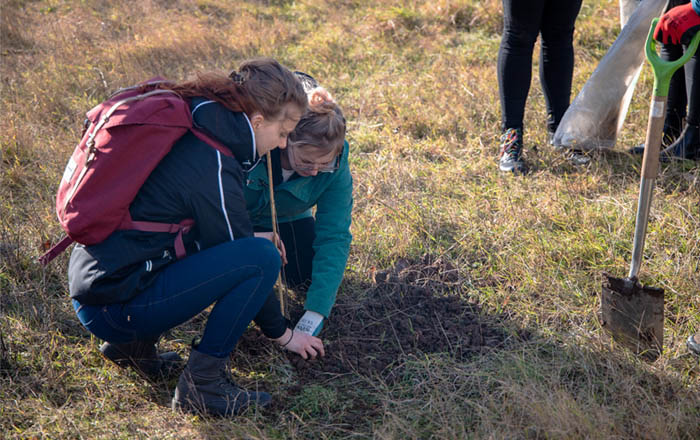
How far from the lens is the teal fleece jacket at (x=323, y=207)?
2.56 metres

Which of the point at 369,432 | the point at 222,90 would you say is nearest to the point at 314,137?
the point at 222,90

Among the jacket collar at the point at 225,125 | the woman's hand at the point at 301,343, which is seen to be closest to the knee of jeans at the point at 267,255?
the jacket collar at the point at 225,125

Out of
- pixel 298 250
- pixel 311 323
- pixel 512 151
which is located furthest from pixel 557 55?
pixel 311 323

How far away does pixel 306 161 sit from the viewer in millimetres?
2438

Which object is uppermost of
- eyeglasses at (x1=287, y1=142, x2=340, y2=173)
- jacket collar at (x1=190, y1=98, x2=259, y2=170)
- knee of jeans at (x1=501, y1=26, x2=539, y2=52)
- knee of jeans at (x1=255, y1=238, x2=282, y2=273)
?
jacket collar at (x1=190, y1=98, x2=259, y2=170)

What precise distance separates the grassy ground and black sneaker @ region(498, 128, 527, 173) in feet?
0.30

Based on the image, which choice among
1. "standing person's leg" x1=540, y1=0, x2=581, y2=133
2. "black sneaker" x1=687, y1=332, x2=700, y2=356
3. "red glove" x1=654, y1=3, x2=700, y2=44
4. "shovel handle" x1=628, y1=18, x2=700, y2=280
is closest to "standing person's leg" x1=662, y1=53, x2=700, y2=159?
"standing person's leg" x1=540, y1=0, x2=581, y2=133

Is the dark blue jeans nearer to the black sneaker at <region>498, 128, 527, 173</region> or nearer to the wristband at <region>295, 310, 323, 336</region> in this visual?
the wristband at <region>295, 310, 323, 336</region>

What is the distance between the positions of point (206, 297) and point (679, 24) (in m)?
2.13

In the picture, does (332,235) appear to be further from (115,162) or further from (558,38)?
(558,38)

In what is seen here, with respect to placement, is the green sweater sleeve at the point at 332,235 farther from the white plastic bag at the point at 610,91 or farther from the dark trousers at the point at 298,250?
the white plastic bag at the point at 610,91

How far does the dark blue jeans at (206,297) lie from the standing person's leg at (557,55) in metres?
2.59

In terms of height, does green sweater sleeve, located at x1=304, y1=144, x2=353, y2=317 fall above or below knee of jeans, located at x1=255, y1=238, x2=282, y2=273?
below

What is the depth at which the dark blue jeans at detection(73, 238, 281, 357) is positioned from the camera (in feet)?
6.67
